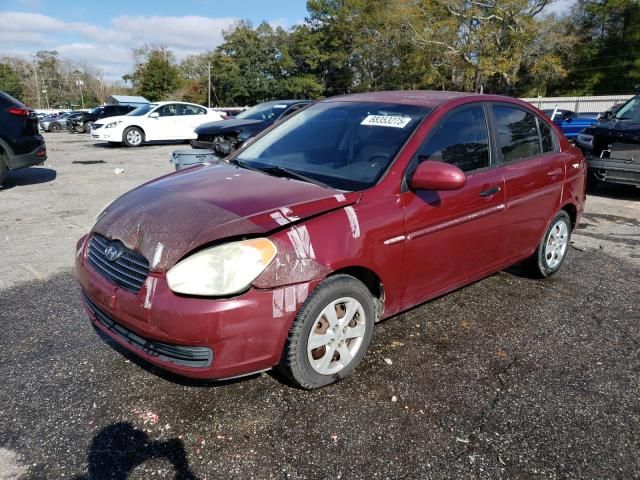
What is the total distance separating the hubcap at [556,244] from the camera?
4.38 metres

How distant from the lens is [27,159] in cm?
824

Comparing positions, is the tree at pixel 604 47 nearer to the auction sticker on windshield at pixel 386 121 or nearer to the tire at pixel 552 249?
the tire at pixel 552 249

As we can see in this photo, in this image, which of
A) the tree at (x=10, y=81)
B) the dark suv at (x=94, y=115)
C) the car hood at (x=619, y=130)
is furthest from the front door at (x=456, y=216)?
the tree at (x=10, y=81)

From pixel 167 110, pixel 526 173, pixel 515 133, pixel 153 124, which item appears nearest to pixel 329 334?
pixel 526 173

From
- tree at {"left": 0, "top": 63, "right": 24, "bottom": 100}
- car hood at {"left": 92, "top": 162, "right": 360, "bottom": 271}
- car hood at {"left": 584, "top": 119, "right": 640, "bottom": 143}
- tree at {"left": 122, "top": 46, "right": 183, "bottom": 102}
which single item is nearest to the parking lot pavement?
car hood at {"left": 92, "top": 162, "right": 360, "bottom": 271}

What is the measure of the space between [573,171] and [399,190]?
2428 mm

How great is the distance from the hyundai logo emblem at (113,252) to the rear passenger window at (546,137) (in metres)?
3.51

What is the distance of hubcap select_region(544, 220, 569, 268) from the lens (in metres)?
4.38

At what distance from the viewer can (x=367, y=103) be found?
361 centimetres

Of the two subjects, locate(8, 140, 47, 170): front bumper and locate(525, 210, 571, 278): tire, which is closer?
locate(525, 210, 571, 278): tire

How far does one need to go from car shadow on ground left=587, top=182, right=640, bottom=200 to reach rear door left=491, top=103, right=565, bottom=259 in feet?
17.4

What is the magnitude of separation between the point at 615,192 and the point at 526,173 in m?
6.51

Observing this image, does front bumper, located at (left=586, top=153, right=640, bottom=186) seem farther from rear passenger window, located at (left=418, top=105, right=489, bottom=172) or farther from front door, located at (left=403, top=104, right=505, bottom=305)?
rear passenger window, located at (left=418, top=105, right=489, bottom=172)

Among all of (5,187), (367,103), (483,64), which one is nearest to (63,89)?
(483,64)
